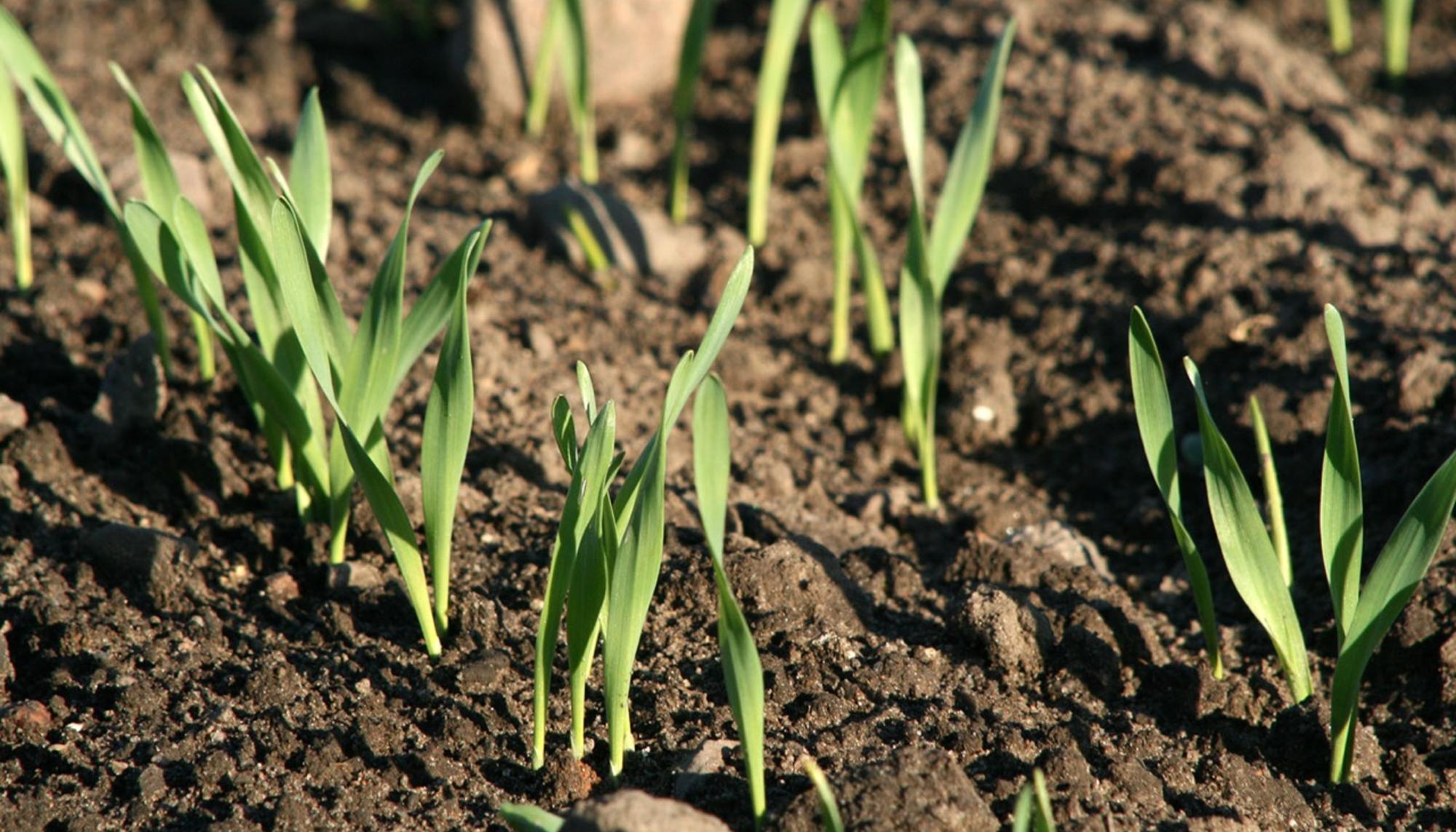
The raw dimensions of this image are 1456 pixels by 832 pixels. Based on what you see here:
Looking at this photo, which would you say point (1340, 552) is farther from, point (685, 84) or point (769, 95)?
point (685, 84)

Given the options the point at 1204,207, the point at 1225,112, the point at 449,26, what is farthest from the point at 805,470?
the point at 449,26

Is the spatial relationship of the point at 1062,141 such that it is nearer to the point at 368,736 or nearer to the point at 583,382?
the point at 583,382

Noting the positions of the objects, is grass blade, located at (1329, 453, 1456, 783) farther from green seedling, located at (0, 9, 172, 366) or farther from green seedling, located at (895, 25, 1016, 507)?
green seedling, located at (0, 9, 172, 366)

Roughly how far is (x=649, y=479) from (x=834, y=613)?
528 mm

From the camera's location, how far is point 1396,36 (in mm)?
3180

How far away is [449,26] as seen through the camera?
12.1 ft

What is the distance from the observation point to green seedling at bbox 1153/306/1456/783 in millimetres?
1431

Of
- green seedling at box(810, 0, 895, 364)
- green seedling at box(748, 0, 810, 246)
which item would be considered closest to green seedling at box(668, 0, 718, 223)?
green seedling at box(748, 0, 810, 246)

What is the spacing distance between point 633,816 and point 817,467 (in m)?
1.03

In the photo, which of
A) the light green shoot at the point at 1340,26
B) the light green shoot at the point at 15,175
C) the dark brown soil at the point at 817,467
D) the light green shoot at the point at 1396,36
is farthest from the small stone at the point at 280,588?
the light green shoot at the point at 1340,26

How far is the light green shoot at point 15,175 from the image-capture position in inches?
90.0

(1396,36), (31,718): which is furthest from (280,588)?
(1396,36)

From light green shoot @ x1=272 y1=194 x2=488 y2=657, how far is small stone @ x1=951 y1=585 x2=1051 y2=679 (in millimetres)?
678

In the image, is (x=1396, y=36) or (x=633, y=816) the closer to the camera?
(x=633, y=816)
